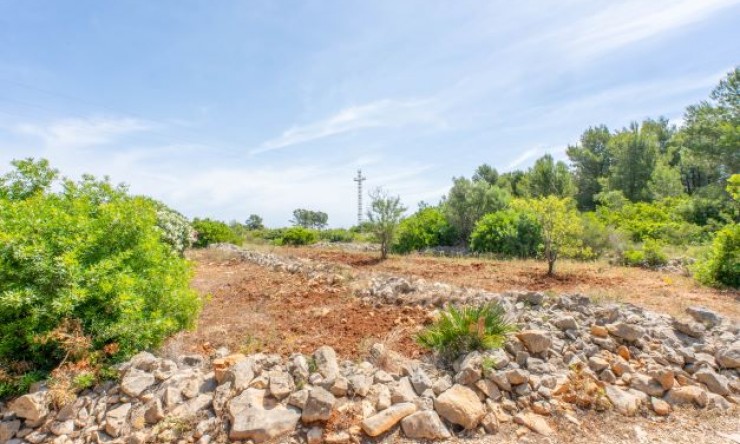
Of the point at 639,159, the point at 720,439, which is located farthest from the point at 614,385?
the point at 639,159

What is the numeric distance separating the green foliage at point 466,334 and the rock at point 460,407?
683 millimetres

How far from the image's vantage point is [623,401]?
128 inches

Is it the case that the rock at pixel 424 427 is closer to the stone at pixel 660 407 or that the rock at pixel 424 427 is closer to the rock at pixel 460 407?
the rock at pixel 460 407

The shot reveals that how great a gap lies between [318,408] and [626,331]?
3262 mm

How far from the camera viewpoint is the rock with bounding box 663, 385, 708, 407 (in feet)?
10.9

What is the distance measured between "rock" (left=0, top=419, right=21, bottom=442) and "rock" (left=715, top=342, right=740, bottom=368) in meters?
6.11

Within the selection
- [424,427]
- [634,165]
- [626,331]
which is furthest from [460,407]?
[634,165]

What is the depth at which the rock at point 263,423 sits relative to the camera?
2.68m

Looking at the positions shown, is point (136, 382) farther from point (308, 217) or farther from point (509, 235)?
point (308, 217)

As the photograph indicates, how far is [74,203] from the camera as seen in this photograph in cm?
385

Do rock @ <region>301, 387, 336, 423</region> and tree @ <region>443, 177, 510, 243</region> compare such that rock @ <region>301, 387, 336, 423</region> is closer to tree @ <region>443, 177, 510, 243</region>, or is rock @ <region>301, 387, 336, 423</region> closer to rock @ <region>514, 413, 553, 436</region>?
rock @ <region>514, 413, 553, 436</region>

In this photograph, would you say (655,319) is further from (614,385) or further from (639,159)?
(639,159)

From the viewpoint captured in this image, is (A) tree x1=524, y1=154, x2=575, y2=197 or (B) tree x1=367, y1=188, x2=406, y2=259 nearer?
(B) tree x1=367, y1=188, x2=406, y2=259

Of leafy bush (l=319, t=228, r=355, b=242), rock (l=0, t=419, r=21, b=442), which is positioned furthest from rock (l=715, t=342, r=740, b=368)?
leafy bush (l=319, t=228, r=355, b=242)
